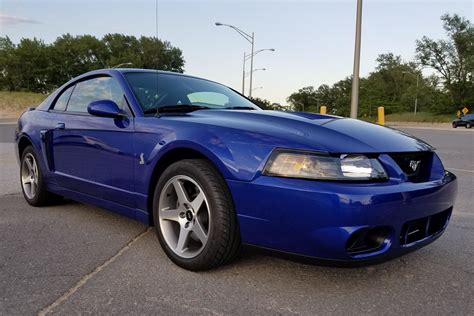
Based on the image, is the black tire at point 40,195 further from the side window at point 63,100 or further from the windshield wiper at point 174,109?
the windshield wiper at point 174,109

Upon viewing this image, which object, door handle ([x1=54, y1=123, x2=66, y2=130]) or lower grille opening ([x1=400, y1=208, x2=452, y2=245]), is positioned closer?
lower grille opening ([x1=400, y1=208, x2=452, y2=245])

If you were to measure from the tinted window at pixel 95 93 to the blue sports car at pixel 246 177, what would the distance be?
2 centimetres

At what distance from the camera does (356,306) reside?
2287 millimetres

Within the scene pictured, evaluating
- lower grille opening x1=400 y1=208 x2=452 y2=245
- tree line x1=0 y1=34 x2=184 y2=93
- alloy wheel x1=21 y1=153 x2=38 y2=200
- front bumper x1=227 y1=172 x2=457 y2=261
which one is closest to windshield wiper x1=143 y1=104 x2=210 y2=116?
front bumper x1=227 y1=172 x2=457 y2=261

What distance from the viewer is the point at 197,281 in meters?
2.56

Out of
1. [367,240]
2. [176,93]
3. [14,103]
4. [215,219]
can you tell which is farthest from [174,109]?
[14,103]

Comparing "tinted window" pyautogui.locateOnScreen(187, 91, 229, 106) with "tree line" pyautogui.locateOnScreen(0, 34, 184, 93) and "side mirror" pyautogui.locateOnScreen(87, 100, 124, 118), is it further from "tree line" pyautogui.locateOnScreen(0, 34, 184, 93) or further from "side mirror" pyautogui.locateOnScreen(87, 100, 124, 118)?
"tree line" pyautogui.locateOnScreen(0, 34, 184, 93)

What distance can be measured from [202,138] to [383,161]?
3.43 feet

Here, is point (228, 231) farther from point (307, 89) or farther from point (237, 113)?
point (307, 89)

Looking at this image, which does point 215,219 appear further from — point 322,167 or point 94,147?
point 94,147

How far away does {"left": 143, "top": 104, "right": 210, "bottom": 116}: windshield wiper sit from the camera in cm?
316

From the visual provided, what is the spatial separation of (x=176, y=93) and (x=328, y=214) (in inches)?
71.7

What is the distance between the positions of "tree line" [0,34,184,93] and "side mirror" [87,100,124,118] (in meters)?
63.8

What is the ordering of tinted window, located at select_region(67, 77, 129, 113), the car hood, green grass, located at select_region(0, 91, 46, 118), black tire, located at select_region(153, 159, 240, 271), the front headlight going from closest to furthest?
the front headlight < the car hood < black tire, located at select_region(153, 159, 240, 271) < tinted window, located at select_region(67, 77, 129, 113) < green grass, located at select_region(0, 91, 46, 118)
